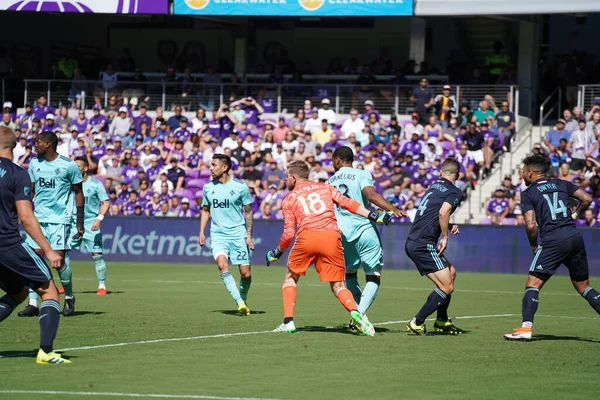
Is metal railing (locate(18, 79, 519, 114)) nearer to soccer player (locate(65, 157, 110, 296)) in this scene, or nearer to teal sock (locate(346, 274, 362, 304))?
soccer player (locate(65, 157, 110, 296))

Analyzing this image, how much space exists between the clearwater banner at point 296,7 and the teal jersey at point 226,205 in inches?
701

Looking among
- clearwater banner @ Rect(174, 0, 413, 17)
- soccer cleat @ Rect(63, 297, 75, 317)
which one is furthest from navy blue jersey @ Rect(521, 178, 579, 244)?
clearwater banner @ Rect(174, 0, 413, 17)

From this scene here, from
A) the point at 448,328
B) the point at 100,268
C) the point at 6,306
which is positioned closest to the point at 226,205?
the point at 100,268

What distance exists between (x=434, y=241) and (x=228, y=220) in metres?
4.05

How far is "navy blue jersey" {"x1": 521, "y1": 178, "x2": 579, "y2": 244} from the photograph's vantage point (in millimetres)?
11930

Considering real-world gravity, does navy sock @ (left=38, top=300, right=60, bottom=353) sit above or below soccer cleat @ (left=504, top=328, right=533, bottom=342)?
above

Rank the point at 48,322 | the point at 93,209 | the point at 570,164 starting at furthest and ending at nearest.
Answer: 1. the point at 570,164
2. the point at 93,209
3. the point at 48,322

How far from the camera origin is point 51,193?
1379cm

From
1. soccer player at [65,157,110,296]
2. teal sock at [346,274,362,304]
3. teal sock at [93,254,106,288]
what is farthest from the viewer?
teal sock at [93,254,106,288]

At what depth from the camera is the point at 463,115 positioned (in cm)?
3080

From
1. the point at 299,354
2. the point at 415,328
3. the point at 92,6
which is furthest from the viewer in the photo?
the point at 92,6

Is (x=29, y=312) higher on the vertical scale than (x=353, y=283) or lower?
lower

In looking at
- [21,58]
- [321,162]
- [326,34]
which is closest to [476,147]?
[321,162]

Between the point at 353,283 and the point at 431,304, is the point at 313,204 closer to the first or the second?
the point at 353,283
